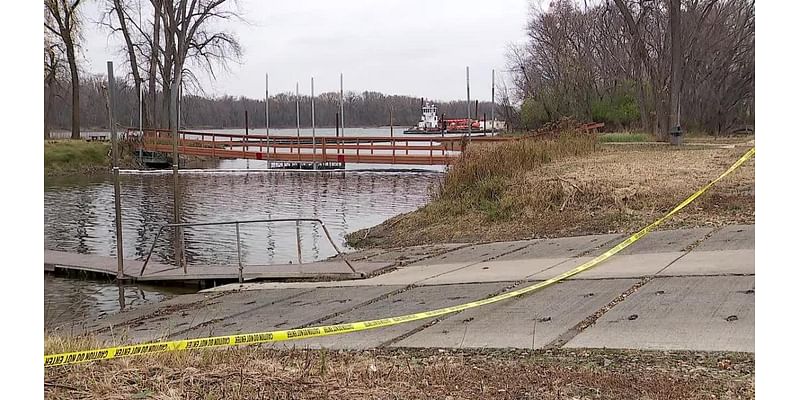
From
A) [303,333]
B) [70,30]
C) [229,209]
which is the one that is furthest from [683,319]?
[70,30]

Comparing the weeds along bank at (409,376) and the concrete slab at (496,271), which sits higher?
the weeds along bank at (409,376)

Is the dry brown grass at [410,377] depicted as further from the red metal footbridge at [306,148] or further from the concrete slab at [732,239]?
the red metal footbridge at [306,148]

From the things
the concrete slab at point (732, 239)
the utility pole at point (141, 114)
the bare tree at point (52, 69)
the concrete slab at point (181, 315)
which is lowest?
the concrete slab at point (181, 315)

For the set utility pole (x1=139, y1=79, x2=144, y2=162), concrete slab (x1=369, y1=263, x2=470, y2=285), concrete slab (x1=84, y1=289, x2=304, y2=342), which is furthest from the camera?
utility pole (x1=139, y1=79, x2=144, y2=162)

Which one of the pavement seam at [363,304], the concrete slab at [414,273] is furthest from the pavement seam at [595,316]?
the concrete slab at [414,273]

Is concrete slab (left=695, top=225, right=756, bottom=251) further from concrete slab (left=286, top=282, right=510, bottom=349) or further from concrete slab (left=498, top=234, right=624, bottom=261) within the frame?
concrete slab (left=286, top=282, right=510, bottom=349)

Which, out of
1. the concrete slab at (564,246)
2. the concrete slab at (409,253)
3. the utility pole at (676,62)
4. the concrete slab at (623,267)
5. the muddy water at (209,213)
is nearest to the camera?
the concrete slab at (623,267)

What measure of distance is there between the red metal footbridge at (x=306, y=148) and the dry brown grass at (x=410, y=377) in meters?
27.4

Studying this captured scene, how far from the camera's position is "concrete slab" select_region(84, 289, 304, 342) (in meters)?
8.03

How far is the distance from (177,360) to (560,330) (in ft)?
9.66

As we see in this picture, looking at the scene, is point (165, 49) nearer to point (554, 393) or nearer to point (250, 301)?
point (250, 301)

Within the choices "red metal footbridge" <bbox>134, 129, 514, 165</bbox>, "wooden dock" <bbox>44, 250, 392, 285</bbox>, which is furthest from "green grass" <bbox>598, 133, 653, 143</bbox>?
"wooden dock" <bbox>44, 250, 392, 285</bbox>

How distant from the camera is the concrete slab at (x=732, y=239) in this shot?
9.47 m

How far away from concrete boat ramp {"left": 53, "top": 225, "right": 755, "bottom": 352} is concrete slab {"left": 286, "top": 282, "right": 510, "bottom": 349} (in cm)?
1
